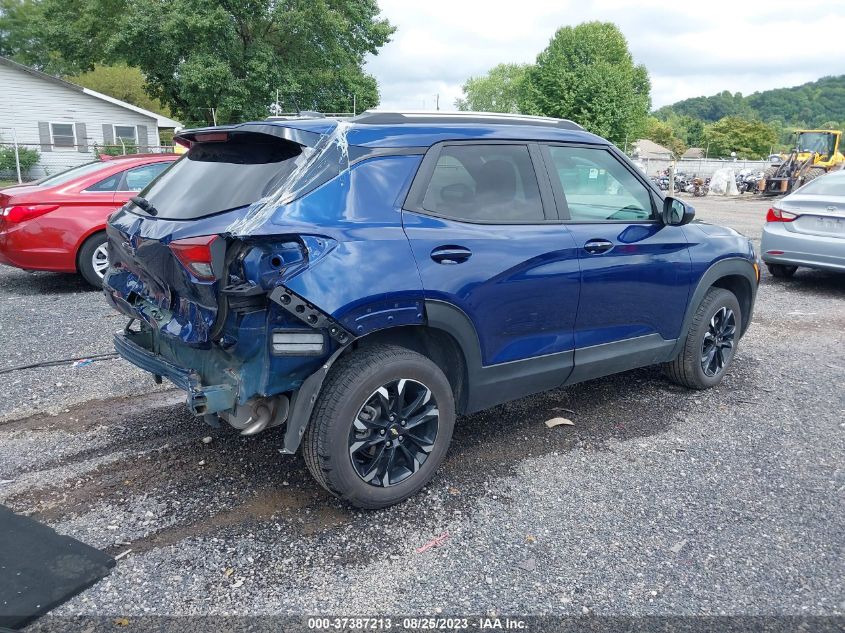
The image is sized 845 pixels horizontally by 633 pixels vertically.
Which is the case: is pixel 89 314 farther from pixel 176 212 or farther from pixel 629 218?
pixel 629 218

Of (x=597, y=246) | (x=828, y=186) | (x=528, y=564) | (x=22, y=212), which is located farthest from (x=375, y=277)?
(x=828, y=186)

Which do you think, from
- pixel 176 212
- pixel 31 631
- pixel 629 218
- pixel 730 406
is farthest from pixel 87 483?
pixel 730 406

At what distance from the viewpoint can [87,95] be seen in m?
28.6

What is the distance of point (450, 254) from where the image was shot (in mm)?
3266

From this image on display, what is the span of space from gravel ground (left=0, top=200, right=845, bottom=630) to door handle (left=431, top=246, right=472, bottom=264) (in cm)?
122

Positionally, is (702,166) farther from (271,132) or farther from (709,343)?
(271,132)

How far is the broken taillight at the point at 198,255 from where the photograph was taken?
2811 millimetres

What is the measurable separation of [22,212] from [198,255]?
5.85 meters

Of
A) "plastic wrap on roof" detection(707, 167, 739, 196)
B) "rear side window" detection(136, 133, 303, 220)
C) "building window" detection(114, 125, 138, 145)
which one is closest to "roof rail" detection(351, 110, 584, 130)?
"rear side window" detection(136, 133, 303, 220)

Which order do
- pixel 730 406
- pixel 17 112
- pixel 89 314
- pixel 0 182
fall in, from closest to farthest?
pixel 730 406
pixel 89 314
pixel 0 182
pixel 17 112

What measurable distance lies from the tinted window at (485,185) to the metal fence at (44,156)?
2373cm

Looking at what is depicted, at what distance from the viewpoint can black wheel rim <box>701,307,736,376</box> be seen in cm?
489

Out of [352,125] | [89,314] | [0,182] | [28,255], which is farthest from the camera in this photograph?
[0,182]

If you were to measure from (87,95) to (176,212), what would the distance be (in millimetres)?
30148
